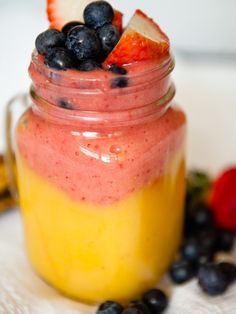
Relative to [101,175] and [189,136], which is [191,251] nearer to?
[101,175]

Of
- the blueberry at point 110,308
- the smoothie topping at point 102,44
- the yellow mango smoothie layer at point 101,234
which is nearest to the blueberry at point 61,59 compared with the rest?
the smoothie topping at point 102,44

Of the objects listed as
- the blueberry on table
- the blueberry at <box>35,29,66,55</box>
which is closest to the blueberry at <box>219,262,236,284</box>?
the blueberry on table

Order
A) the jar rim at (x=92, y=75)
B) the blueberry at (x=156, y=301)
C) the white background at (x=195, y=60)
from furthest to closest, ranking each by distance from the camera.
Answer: the white background at (x=195, y=60)
the blueberry at (x=156, y=301)
the jar rim at (x=92, y=75)

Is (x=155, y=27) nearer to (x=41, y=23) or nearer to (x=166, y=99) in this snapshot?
(x=166, y=99)

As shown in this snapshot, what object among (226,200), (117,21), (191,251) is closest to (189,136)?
(226,200)

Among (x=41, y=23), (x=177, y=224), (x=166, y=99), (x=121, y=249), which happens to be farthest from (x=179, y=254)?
(x=41, y=23)

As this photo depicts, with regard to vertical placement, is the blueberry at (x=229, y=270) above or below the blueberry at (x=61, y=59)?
below

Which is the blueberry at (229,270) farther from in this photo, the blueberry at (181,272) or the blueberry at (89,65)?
the blueberry at (89,65)
